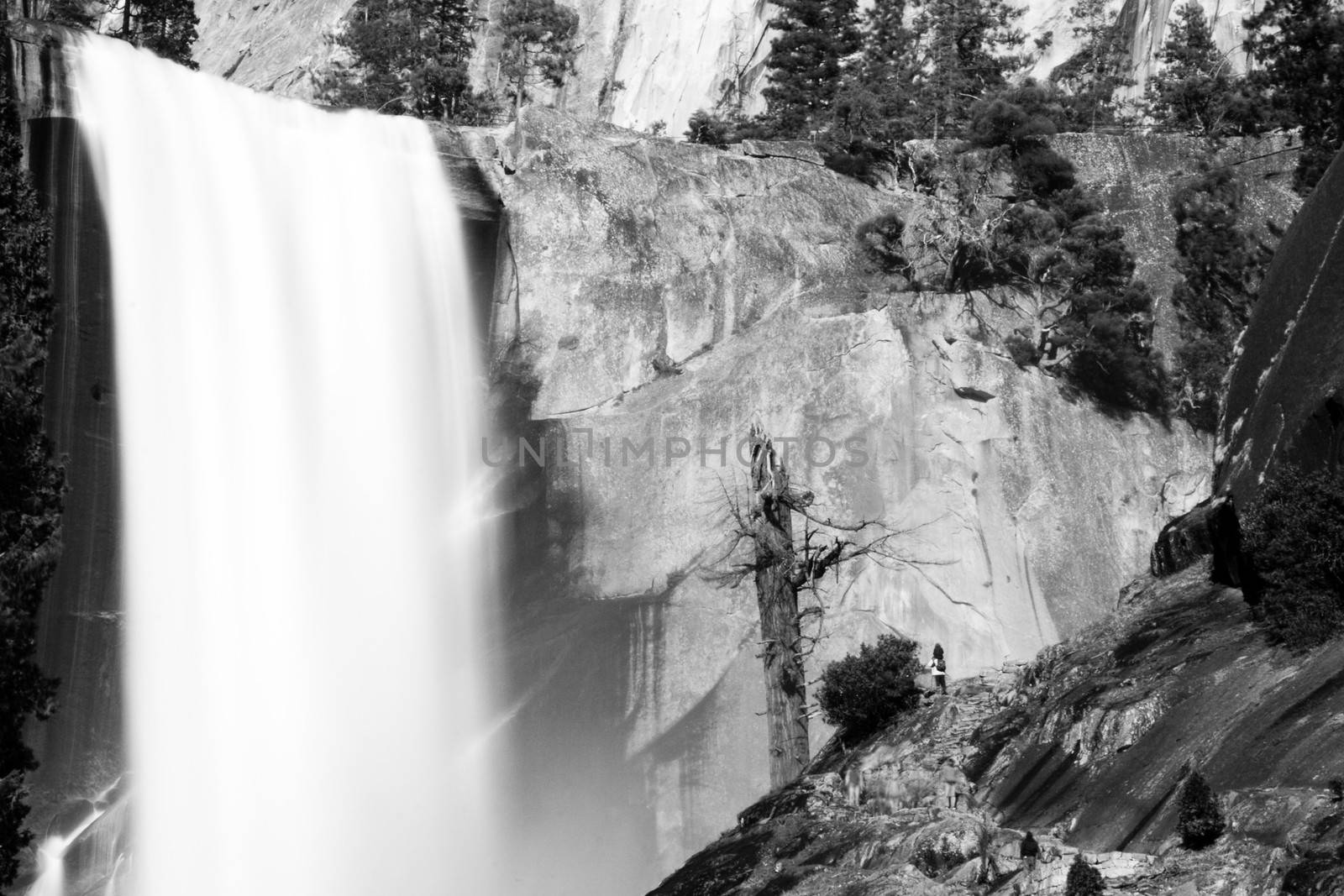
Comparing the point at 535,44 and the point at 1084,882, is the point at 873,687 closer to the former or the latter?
the point at 1084,882

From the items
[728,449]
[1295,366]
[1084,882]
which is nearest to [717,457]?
[728,449]

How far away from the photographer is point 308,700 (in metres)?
37.5

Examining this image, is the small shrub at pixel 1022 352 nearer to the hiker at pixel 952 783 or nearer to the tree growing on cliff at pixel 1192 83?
the tree growing on cliff at pixel 1192 83

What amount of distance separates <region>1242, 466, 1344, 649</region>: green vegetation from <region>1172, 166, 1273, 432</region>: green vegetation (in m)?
21.6

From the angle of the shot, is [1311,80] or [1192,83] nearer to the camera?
[1311,80]

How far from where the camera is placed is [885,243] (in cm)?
4425

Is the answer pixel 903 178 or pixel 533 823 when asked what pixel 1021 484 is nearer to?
pixel 903 178

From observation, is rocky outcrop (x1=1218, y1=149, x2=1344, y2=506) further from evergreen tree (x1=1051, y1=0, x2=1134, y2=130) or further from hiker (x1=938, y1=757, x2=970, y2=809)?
evergreen tree (x1=1051, y1=0, x2=1134, y2=130)

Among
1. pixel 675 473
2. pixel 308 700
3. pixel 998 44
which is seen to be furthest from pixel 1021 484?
pixel 998 44

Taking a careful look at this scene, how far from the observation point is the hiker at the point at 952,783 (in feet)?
69.5

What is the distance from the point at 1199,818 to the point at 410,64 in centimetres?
5052

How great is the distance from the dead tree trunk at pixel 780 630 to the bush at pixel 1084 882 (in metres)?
10.2

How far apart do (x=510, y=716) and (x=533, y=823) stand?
2727 millimetres

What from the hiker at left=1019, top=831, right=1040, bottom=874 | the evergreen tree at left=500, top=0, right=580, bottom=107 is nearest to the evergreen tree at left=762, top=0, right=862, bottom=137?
the evergreen tree at left=500, top=0, right=580, bottom=107
